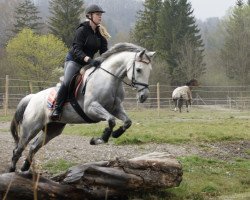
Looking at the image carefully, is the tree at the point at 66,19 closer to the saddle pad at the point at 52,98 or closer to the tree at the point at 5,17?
the tree at the point at 5,17

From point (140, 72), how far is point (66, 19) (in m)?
47.7

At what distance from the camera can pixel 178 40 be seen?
57.3m

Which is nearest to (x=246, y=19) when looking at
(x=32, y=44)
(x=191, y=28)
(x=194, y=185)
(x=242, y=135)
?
(x=191, y=28)

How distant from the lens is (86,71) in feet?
25.3

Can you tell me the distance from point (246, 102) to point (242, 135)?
22.2 meters

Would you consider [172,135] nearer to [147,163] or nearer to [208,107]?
[147,163]

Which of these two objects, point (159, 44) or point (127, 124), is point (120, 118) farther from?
point (159, 44)

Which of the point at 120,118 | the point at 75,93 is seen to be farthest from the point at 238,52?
the point at 120,118

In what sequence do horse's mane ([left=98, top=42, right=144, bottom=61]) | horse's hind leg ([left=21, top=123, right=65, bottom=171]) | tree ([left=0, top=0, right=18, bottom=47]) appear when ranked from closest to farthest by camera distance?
horse's mane ([left=98, top=42, right=144, bottom=61])
horse's hind leg ([left=21, top=123, right=65, bottom=171])
tree ([left=0, top=0, right=18, bottom=47])

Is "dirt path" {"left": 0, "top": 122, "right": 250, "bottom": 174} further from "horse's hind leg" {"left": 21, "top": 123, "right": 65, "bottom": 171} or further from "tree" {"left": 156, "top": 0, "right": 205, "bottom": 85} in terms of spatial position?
"tree" {"left": 156, "top": 0, "right": 205, "bottom": 85}

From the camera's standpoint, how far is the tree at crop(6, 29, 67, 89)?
43344mm

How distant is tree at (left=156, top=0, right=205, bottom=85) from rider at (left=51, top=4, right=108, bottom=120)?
1726 inches

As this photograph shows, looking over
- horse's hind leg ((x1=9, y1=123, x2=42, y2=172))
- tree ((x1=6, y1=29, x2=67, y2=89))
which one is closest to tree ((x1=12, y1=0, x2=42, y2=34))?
tree ((x1=6, y1=29, x2=67, y2=89))

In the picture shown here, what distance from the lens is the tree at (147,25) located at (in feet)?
190
